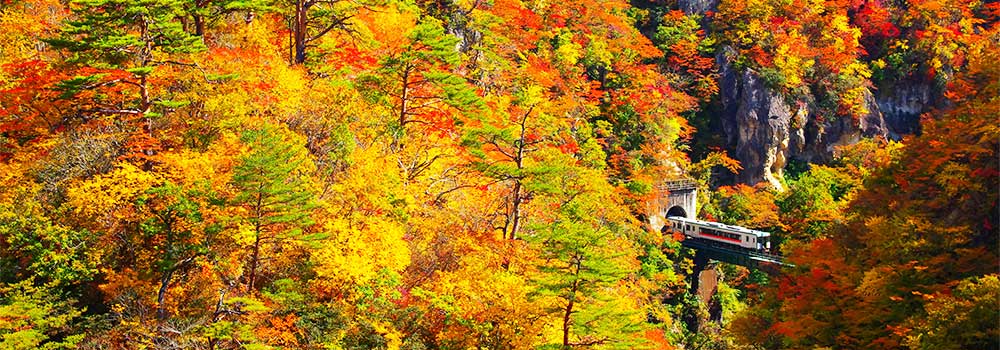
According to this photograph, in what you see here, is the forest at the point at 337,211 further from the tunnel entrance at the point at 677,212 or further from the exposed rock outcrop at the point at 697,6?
the exposed rock outcrop at the point at 697,6

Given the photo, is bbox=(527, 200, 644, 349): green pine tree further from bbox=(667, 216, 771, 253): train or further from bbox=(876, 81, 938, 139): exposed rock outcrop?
bbox=(876, 81, 938, 139): exposed rock outcrop

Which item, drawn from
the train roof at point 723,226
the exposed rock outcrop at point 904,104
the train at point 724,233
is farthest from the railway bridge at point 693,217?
the exposed rock outcrop at point 904,104

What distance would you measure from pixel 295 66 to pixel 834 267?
15.6m

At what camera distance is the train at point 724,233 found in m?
31.0

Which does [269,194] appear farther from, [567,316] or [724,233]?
[724,233]

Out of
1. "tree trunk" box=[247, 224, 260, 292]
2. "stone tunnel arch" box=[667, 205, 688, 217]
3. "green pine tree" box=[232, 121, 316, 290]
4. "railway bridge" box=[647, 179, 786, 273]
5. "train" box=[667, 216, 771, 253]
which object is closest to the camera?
"green pine tree" box=[232, 121, 316, 290]

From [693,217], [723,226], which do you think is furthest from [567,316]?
[693,217]

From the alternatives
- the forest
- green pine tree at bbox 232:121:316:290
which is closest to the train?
the forest

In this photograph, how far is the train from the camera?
31.0 meters

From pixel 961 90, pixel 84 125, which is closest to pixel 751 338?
pixel 961 90

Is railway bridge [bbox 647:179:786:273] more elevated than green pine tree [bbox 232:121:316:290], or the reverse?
green pine tree [bbox 232:121:316:290]

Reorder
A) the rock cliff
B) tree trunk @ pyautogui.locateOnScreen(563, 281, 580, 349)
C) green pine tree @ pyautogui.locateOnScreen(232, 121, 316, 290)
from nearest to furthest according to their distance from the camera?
green pine tree @ pyautogui.locateOnScreen(232, 121, 316, 290) → tree trunk @ pyautogui.locateOnScreen(563, 281, 580, 349) → the rock cliff

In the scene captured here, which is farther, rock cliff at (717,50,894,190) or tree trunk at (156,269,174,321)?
rock cliff at (717,50,894,190)

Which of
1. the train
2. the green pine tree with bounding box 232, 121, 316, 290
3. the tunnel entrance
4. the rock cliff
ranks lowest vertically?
the train
